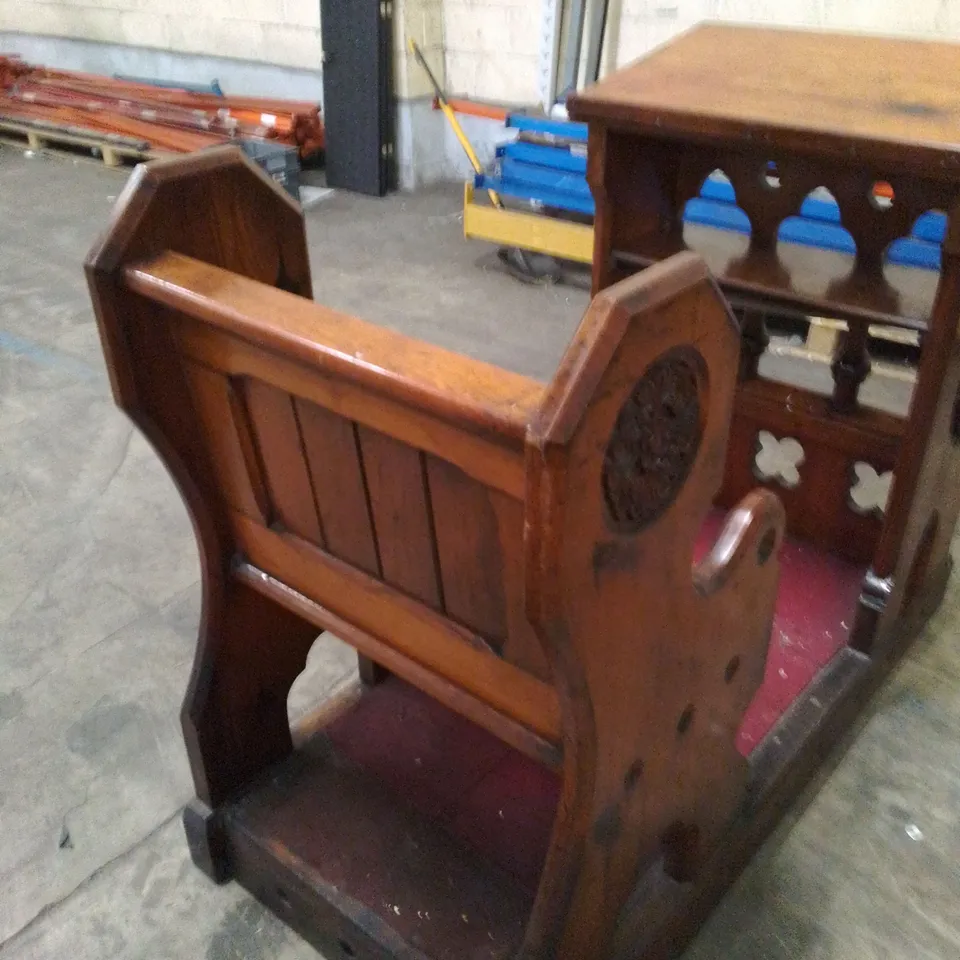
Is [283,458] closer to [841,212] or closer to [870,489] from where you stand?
[841,212]

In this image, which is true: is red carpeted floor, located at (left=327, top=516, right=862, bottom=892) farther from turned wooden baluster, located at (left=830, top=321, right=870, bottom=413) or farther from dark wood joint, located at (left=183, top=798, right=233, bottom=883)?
turned wooden baluster, located at (left=830, top=321, right=870, bottom=413)

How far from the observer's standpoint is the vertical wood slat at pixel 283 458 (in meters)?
0.91

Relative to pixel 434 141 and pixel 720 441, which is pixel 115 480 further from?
pixel 434 141

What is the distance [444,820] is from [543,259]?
2629 millimetres

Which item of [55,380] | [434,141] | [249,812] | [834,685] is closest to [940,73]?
[834,685]

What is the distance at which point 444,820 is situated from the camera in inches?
51.2

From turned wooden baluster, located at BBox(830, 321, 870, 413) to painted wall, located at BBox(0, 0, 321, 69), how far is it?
3.52 m

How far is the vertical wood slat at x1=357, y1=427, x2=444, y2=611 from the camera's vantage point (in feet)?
2.69

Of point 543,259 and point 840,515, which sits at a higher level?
point 840,515

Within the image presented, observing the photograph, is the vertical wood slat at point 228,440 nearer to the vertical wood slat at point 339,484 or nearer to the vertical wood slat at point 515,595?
the vertical wood slat at point 339,484

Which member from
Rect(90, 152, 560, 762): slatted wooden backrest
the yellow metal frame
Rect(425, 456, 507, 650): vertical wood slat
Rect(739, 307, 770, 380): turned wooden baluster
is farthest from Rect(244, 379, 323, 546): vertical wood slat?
the yellow metal frame

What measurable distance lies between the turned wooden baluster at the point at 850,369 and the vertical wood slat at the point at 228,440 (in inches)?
43.4

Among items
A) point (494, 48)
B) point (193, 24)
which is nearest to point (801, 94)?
point (494, 48)

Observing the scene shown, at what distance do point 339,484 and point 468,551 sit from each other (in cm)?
16
